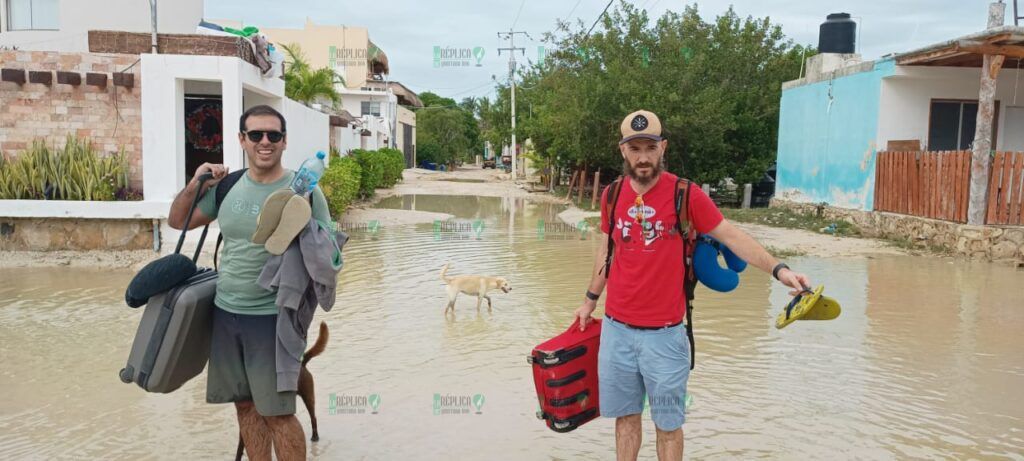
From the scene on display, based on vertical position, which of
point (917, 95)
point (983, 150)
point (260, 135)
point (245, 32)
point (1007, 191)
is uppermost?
point (245, 32)

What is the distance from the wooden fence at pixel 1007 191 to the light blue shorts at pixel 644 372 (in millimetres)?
11630

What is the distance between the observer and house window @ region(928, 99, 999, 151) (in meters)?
16.1

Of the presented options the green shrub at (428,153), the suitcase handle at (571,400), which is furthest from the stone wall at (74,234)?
the green shrub at (428,153)

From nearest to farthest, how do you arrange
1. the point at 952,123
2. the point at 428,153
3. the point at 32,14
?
the point at 952,123
the point at 32,14
the point at 428,153

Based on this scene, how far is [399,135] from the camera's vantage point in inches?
2238

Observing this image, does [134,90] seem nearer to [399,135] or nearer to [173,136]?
[173,136]

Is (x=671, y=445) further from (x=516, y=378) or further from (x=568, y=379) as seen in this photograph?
(x=516, y=378)

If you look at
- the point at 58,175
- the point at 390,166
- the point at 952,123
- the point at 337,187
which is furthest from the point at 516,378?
the point at 390,166

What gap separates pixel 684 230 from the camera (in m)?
3.62

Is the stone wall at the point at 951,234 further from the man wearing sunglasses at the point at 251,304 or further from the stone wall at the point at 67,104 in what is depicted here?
the stone wall at the point at 67,104

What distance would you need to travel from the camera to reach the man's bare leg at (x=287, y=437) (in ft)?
12.3

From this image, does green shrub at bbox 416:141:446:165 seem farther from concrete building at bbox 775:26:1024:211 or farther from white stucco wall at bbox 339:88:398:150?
concrete building at bbox 775:26:1024:211

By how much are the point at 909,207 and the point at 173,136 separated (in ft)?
42.9

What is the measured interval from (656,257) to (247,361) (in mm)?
1934
